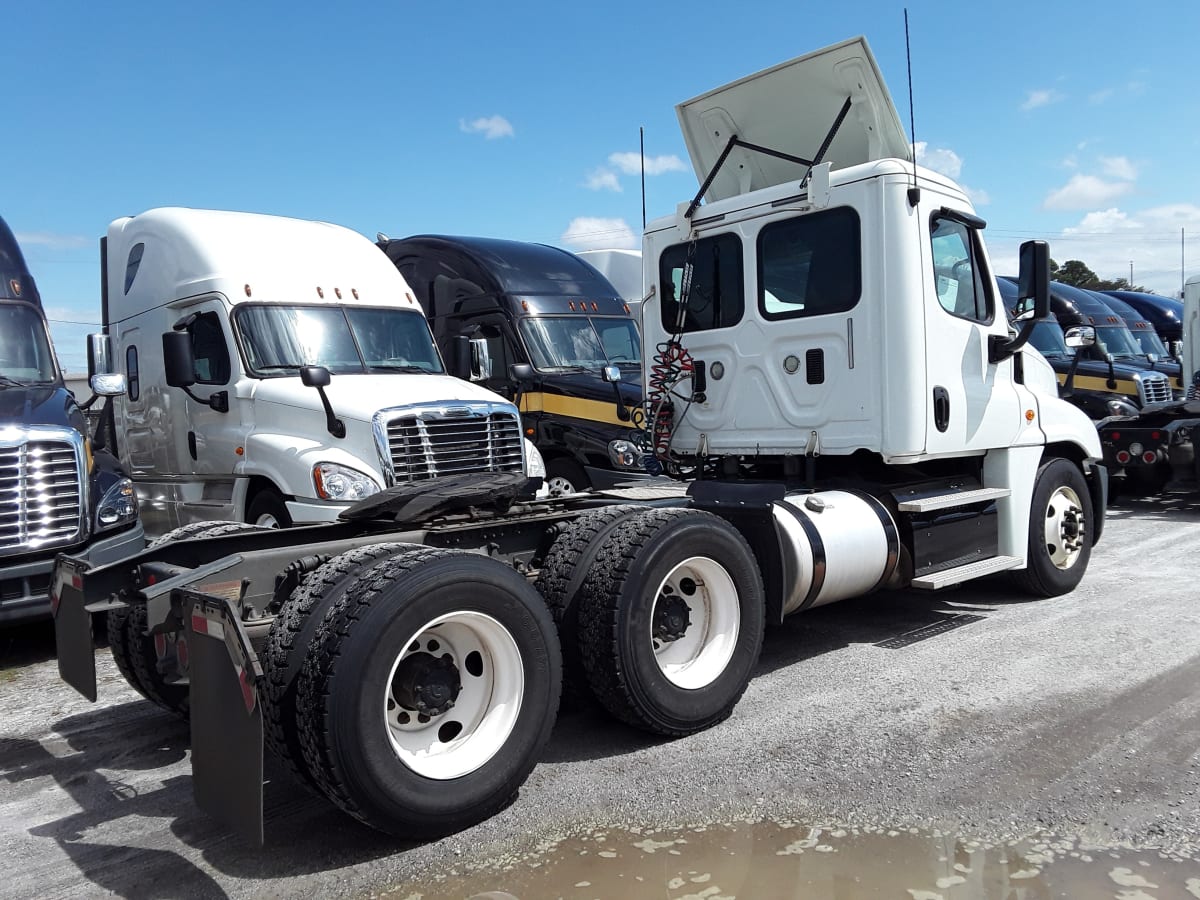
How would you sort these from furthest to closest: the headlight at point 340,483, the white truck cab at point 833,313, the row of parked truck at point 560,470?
the headlight at point 340,483, the white truck cab at point 833,313, the row of parked truck at point 560,470

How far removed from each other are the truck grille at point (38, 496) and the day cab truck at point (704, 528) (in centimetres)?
233

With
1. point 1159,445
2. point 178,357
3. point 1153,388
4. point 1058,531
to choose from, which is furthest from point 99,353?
point 1153,388

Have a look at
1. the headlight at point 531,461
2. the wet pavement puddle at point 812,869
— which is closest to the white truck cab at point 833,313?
the headlight at point 531,461

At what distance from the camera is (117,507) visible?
22.2 feet

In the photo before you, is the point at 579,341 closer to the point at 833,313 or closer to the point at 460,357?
the point at 460,357

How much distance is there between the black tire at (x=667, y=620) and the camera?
4.22 metres

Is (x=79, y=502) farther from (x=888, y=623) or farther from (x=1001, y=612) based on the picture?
(x=1001, y=612)

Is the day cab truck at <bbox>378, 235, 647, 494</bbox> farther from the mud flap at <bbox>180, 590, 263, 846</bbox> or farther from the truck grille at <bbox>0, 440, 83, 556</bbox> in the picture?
the mud flap at <bbox>180, 590, 263, 846</bbox>

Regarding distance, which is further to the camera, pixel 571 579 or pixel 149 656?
pixel 149 656

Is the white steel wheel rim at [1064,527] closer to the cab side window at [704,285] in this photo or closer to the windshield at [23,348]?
the cab side window at [704,285]

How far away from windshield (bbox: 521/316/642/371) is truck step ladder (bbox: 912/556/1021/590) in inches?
200

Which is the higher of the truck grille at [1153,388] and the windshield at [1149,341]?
the windshield at [1149,341]

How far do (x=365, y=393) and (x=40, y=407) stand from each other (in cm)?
222

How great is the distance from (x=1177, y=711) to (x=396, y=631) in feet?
12.2
